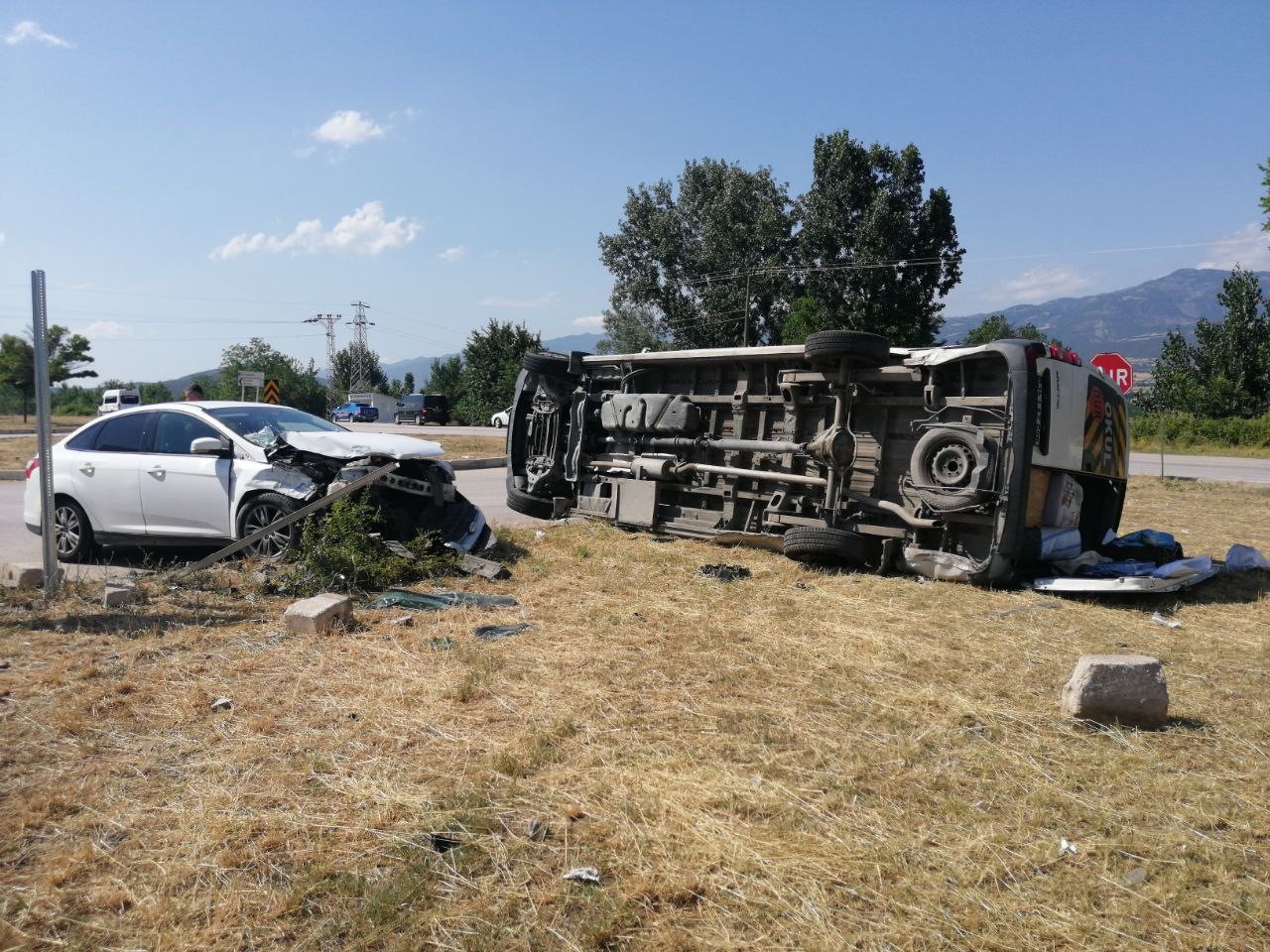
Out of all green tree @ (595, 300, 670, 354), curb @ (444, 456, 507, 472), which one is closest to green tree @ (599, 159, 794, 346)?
green tree @ (595, 300, 670, 354)

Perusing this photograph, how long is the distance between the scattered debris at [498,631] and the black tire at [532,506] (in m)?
5.37

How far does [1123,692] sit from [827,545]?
12.7 ft

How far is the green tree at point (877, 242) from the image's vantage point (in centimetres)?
4366

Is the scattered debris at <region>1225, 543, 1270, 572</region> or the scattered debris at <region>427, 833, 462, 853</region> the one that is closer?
the scattered debris at <region>427, 833, 462, 853</region>

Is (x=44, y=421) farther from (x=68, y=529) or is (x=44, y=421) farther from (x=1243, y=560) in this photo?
(x=1243, y=560)

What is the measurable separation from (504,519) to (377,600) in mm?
4892

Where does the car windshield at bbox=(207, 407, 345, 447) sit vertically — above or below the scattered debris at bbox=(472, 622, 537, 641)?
above

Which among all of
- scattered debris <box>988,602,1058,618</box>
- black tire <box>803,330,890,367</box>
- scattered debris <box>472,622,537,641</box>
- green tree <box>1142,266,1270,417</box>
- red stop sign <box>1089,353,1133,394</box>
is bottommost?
scattered debris <box>472,622,537,641</box>

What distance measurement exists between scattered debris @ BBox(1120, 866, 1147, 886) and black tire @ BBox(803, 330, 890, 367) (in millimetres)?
5815

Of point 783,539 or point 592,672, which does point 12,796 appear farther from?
point 783,539

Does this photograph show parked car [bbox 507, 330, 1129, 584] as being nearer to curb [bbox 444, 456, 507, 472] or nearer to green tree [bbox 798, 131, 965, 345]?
curb [bbox 444, 456, 507, 472]

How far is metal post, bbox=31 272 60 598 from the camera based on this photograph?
6.27 metres

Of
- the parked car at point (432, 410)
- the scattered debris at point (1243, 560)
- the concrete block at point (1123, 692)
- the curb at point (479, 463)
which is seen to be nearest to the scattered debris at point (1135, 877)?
the concrete block at point (1123, 692)

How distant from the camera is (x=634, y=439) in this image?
10.6m
